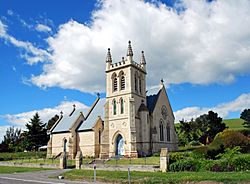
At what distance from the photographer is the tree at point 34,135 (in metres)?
68.3

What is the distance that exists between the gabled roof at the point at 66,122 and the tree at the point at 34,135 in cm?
1846

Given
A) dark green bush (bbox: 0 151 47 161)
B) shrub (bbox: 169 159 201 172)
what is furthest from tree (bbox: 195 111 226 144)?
shrub (bbox: 169 159 201 172)

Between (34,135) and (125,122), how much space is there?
36.2m

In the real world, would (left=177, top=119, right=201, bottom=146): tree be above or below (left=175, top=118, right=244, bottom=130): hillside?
below

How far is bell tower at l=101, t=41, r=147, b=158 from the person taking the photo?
40.4 meters

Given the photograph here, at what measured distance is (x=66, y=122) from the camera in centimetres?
5162

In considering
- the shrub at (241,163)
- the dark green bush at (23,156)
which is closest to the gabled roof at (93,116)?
the dark green bush at (23,156)

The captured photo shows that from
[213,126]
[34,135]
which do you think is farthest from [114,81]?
[34,135]

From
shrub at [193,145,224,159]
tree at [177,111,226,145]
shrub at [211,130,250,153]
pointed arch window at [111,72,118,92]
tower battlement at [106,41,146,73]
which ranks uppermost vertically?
tower battlement at [106,41,146,73]

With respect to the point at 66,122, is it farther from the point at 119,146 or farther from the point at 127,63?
the point at 127,63

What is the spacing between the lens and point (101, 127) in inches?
1809

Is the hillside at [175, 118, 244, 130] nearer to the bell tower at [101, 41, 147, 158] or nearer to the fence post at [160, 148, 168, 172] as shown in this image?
the bell tower at [101, 41, 147, 158]

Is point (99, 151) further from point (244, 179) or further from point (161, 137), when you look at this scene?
point (244, 179)

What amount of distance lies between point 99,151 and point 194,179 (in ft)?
95.6
